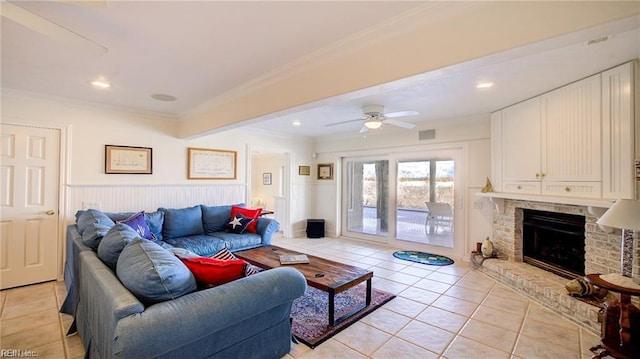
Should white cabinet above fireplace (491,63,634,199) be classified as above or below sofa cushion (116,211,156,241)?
above

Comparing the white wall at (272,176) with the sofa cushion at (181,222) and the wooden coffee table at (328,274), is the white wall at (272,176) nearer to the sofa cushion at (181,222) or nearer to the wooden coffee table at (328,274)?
the sofa cushion at (181,222)

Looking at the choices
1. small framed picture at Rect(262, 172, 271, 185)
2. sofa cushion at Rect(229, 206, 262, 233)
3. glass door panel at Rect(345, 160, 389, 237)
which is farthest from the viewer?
small framed picture at Rect(262, 172, 271, 185)

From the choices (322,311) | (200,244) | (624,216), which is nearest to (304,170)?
(200,244)

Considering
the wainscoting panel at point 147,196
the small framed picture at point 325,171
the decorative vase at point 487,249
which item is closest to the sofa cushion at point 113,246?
the wainscoting panel at point 147,196

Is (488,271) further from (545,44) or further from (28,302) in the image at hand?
(28,302)

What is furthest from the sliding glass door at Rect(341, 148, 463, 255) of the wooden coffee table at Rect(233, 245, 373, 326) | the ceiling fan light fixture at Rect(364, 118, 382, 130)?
the wooden coffee table at Rect(233, 245, 373, 326)

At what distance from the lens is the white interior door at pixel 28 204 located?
334cm

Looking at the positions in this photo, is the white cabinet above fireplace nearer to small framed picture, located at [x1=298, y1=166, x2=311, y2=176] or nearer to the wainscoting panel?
small framed picture, located at [x1=298, y1=166, x2=311, y2=176]

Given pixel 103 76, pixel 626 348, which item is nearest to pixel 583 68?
pixel 626 348

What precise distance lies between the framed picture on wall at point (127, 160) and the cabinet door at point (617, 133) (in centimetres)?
557

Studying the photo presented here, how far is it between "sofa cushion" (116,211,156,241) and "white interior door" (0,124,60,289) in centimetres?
99

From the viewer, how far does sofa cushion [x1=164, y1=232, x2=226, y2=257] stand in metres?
3.81

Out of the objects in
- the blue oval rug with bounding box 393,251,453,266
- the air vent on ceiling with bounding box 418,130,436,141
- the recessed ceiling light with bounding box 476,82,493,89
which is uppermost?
the recessed ceiling light with bounding box 476,82,493,89

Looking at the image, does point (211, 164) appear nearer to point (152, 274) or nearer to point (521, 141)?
point (152, 274)
